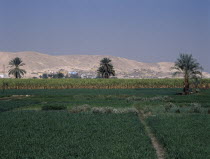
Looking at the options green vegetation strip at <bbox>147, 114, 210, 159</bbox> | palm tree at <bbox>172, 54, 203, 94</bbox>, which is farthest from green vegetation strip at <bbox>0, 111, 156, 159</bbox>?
palm tree at <bbox>172, 54, 203, 94</bbox>

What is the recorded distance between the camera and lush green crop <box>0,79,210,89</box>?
262 feet

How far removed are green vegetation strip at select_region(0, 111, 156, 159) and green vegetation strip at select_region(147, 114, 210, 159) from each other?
2.62ft

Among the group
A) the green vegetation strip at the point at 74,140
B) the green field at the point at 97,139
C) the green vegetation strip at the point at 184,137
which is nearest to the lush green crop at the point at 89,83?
the green field at the point at 97,139

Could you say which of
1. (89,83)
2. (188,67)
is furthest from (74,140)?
(89,83)

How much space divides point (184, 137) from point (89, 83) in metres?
66.0

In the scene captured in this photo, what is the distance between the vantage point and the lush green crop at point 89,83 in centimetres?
7975

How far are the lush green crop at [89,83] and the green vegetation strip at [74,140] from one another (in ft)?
192

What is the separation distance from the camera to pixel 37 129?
62.1 feet

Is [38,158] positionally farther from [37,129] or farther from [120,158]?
[37,129]

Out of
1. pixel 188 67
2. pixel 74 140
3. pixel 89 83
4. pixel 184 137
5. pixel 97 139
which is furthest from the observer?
pixel 89 83

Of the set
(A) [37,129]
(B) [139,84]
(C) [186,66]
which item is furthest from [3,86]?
(A) [37,129]

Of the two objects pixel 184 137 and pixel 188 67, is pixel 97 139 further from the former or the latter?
pixel 188 67

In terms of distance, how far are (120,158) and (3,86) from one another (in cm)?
6957

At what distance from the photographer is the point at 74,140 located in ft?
50.6
